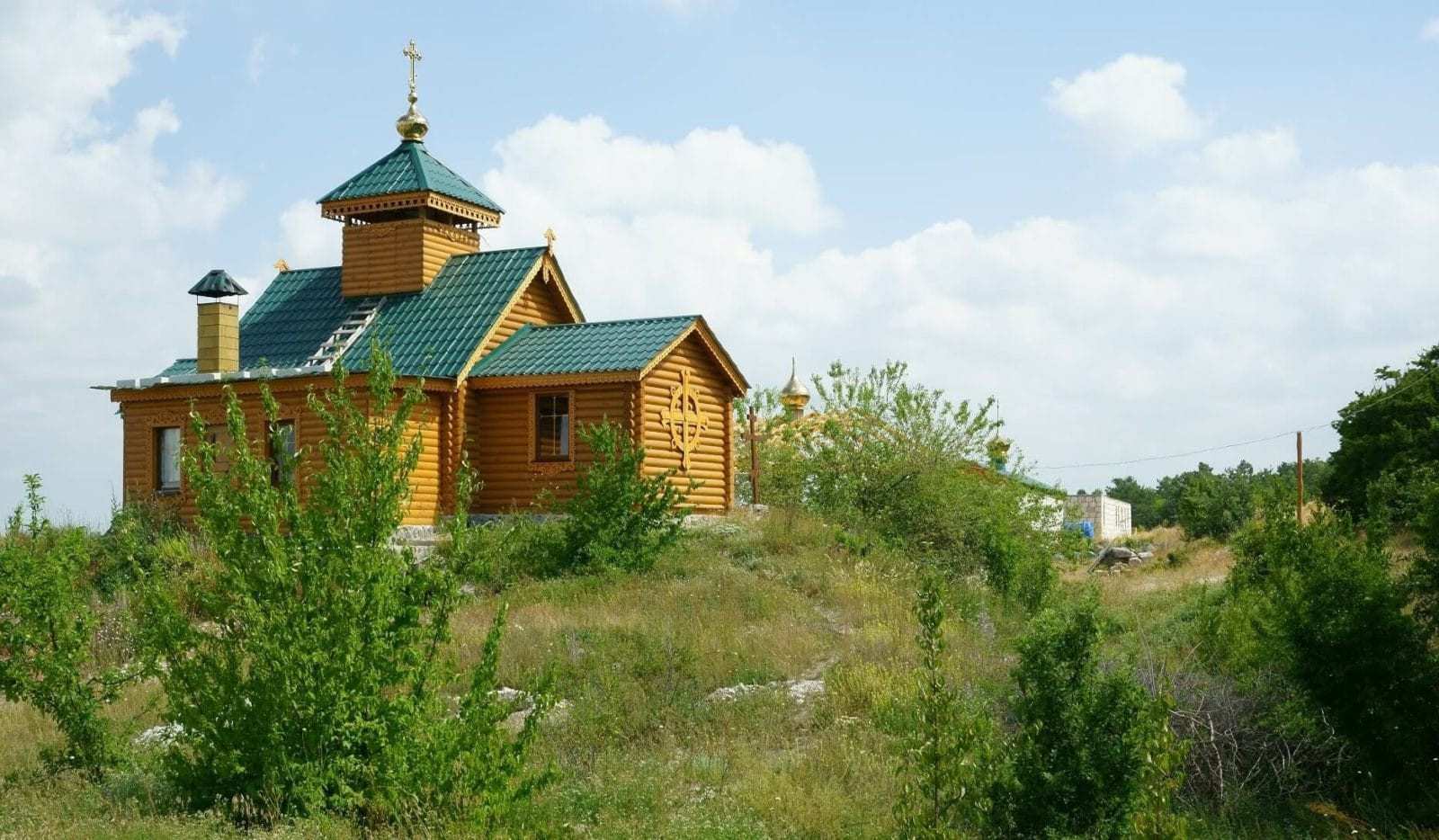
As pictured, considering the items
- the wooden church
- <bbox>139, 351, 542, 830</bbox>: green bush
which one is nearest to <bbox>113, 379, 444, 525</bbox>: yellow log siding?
the wooden church

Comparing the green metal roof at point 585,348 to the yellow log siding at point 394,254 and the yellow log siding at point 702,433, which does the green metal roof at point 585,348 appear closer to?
the yellow log siding at point 702,433

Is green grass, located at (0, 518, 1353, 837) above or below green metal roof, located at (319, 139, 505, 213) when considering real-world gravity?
below

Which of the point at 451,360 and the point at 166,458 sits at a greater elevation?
the point at 451,360

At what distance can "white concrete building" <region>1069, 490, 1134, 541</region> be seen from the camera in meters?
59.6

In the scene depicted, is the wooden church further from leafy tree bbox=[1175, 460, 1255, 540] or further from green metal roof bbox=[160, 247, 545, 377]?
leafy tree bbox=[1175, 460, 1255, 540]

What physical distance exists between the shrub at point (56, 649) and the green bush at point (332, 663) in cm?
158

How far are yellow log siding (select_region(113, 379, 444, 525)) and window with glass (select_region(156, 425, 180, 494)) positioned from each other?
0.12 meters

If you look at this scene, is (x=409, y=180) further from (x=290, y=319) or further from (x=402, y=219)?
(x=290, y=319)

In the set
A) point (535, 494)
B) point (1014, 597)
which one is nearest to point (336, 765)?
point (1014, 597)

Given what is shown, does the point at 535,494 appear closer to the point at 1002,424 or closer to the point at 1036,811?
the point at 1002,424

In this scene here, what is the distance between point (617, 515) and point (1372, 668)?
11.8 meters

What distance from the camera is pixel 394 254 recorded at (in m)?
28.1

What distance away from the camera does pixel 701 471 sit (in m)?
26.9

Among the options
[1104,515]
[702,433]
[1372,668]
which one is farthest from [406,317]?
[1104,515]
